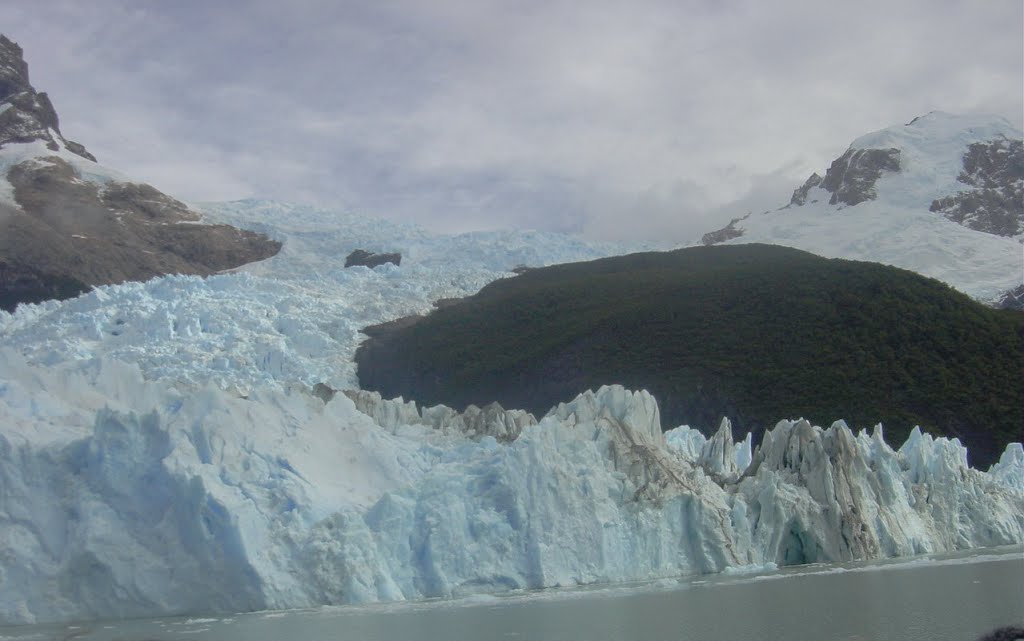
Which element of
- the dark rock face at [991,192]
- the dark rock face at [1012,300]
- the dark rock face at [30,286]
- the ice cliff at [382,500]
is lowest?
the ice cliff at [382,500]

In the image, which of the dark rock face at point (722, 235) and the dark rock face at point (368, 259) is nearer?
the dark rock face at point (368, 259)

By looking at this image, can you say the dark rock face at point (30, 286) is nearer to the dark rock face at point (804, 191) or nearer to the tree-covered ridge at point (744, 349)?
the tree-covered ridge at point (744, 349)

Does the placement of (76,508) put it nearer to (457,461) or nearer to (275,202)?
(457,461)

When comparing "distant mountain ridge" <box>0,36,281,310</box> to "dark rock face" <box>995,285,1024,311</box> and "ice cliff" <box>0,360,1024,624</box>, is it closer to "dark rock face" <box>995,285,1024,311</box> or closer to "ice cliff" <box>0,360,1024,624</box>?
"ice cliff" <box>0,360,1024,624</box>

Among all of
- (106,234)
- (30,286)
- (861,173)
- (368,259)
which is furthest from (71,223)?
(861,173)

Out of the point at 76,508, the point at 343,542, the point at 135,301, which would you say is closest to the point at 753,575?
the point at 343,542

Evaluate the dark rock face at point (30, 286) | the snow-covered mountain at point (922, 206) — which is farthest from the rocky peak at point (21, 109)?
the snow-covered mountain at point (922, 206)
